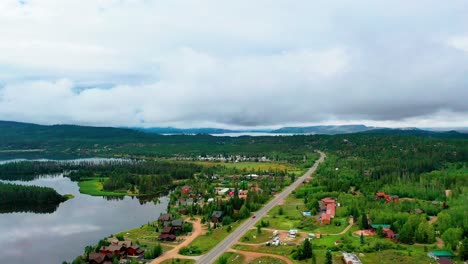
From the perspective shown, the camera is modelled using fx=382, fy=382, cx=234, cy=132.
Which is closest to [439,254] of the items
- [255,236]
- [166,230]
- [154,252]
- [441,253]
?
[441,253]

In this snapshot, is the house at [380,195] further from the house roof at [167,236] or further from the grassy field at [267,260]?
the house roof at [167,236]

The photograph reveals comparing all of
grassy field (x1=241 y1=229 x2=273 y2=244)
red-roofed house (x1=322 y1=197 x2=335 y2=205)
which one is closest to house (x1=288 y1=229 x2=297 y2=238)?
grassy field (x1=241 y1=229 x2=273 y2=244)

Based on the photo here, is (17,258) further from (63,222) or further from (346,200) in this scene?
(346,200)

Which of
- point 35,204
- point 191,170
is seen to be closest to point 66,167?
point 191,170

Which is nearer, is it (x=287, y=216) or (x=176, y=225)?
(x=176, y=225)

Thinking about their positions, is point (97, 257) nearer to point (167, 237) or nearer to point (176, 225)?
point (167, 237)

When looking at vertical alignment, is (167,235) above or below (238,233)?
above

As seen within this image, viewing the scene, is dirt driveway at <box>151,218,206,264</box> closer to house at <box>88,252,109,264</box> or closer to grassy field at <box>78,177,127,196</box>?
house at <box>88,252,109,264</box>
